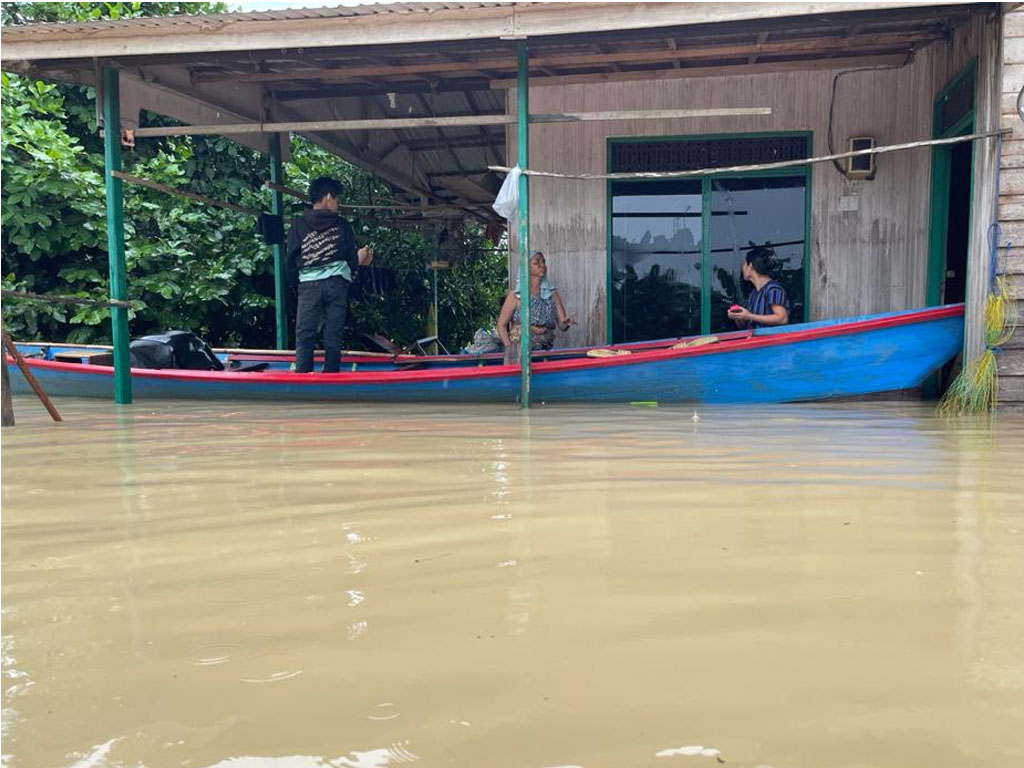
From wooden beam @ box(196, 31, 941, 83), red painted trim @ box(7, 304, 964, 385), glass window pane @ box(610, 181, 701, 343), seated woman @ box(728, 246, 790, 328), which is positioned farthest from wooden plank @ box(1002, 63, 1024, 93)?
glass window pane @ box(610, 181, 701, 343)

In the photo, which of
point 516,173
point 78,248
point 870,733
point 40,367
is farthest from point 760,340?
point 78,248

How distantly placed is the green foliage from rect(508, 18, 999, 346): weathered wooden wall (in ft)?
12.4

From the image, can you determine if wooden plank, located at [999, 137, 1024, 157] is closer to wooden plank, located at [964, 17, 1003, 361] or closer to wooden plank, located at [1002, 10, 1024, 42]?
wooden plank, located at [964, 17, 1003, 361]

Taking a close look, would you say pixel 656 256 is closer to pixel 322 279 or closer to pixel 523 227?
pixel 523 227

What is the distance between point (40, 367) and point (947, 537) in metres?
7.54

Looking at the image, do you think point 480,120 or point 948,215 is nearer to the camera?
point 480,120

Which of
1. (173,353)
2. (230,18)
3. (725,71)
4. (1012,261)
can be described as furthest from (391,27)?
(1012,261)

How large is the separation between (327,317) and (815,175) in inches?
166

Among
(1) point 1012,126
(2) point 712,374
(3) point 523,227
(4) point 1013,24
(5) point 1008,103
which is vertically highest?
(4) point 1013,24

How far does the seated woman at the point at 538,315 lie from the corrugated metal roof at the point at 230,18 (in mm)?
2263

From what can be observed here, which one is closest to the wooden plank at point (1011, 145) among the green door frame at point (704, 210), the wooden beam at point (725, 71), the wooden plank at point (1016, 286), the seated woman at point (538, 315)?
the wooden plank at point (1016, 286)

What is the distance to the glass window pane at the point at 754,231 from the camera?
25.6 feet

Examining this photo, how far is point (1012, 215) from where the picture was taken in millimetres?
5582

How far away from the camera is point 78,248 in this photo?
9.54m
